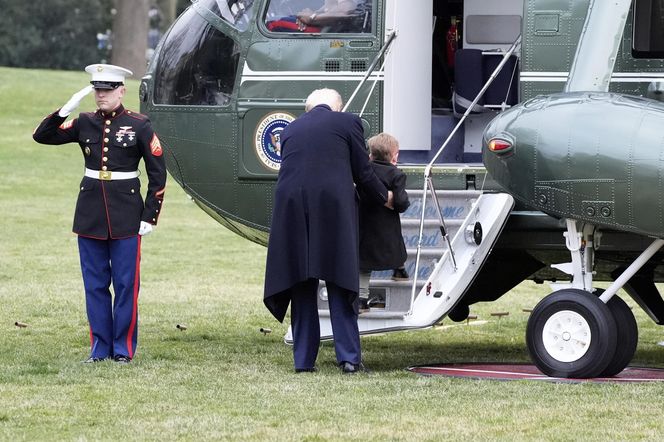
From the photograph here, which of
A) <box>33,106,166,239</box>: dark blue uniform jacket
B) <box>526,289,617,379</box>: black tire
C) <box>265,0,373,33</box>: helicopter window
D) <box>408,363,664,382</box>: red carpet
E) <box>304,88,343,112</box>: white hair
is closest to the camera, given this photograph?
<box>526,289,617,379</box>: black tire

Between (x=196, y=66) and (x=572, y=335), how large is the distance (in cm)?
338

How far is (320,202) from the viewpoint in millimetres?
8281

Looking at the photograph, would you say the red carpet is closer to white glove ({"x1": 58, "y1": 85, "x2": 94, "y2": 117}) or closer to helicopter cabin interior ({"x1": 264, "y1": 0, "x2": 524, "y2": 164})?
helicopter cabin interior ({"x1": 264, "y1": 0, "x2": 524, "y2": 164})

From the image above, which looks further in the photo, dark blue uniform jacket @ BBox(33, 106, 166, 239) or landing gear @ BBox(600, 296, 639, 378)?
dark blue uniform jacket @ BBox(33, 106, 166, 239)

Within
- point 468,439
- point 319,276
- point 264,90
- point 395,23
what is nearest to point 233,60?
point 264,90

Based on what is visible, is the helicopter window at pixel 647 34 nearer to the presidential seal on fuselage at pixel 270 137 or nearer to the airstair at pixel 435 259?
the airstair at pixel 435 259

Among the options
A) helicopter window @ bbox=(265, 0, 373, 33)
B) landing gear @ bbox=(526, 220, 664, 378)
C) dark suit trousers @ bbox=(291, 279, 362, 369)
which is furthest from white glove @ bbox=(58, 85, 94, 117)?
landing gear @ bbox=(526, 220, 664, 378)

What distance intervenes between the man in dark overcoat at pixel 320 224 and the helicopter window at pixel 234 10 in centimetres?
165

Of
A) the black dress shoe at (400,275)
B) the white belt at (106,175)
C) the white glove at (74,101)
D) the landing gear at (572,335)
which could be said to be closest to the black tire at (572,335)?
the landing gear at (572,335)

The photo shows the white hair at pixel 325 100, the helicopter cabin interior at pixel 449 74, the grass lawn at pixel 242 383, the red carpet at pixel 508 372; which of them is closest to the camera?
the grass lawn at pixel 242 383

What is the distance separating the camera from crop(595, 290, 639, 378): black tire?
26.7ft

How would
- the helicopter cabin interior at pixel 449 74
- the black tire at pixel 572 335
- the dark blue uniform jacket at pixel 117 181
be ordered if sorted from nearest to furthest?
the black tire at pixel 572 335
the dark blue uniform jacket at pixel 117 181
the helicopter cabin interior at pixel 449 74

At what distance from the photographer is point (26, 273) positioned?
49.8 feet

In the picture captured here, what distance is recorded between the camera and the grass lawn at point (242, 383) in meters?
6.58
